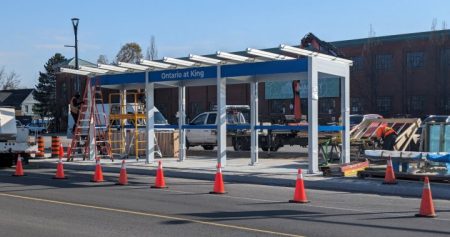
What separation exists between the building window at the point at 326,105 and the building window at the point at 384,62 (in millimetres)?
5468

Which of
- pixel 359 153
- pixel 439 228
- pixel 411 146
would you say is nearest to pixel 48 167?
pixel 359 153

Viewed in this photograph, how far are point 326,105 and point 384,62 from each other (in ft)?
22.9

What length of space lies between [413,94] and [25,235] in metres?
51.0

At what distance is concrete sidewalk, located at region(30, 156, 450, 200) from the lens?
15.3 m

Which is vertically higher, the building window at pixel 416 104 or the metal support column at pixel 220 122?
the building window at pixel 416 104

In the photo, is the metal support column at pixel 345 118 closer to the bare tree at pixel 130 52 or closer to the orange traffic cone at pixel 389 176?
the orange traffic cone at pixel 389 176

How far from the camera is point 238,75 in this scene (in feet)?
66.9

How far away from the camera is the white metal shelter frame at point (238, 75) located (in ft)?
60.8

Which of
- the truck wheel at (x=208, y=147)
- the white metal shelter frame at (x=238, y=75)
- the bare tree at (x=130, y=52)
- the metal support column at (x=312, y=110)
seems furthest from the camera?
the bare tree at (x=130, y=52)

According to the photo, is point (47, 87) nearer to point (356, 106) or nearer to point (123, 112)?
point (356, 106)

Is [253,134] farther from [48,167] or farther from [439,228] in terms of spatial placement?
[439,228]

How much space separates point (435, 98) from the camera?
5425 centimetres

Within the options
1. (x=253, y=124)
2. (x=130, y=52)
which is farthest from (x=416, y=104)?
(x=130, y=52)

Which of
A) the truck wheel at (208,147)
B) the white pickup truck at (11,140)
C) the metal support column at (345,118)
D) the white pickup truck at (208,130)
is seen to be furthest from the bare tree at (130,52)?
the metal support column at (345,118)
